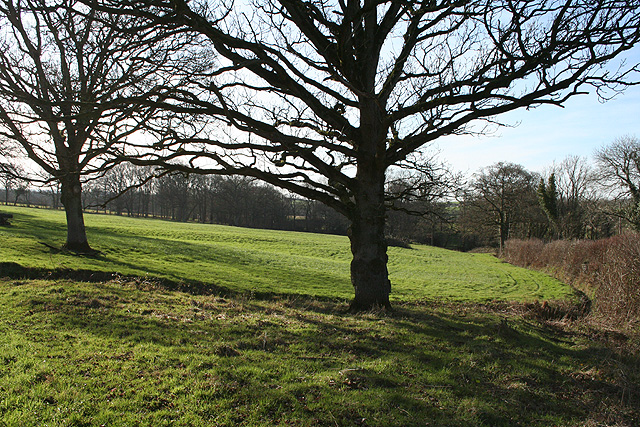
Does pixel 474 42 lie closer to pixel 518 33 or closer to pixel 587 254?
pixel 518 33

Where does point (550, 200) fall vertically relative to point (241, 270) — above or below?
above

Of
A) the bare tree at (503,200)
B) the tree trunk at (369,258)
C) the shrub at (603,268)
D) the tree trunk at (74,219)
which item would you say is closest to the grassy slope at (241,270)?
the tree trunk at (74,219)

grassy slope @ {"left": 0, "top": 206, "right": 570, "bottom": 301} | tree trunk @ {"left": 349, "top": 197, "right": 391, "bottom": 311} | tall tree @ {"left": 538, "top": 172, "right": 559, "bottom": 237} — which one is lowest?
grassy slope @ {"left": 0, "top": 206, "right": 570, "bottom": 301}

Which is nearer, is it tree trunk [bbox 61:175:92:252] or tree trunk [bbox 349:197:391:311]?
tree trunk [bbox 349:197:391:311]

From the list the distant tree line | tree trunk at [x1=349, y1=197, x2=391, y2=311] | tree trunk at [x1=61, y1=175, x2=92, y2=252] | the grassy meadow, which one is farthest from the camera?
the distant tree line

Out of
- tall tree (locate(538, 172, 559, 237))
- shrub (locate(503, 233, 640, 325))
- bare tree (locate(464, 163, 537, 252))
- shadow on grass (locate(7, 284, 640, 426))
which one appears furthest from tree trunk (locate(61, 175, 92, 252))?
tall tree (locate(538, 172, 559, 237))

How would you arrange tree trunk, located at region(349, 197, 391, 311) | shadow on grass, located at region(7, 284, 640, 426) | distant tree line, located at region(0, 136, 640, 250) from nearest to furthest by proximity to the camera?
shadow on grass, located at region(7, 284, 640, 426) → tree trunk, located at region(349, 197, 391, 311) → distant tree line, located at region(0, 136, 640, 250)

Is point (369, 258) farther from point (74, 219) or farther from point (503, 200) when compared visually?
point (503, 200)

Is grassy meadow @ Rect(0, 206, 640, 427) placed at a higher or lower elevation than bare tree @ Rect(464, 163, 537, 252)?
lower

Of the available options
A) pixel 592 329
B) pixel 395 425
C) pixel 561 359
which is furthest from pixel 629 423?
pixel 592 329

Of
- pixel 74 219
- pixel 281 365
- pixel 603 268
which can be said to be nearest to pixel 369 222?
pixel 281 365

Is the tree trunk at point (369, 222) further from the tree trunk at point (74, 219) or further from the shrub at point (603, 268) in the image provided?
the tree trunk at point (74, 219)

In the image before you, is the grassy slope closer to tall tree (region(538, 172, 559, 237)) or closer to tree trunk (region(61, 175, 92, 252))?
tree trunk (region(61, 175, 92, 252))

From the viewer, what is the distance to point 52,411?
12.9 ft
